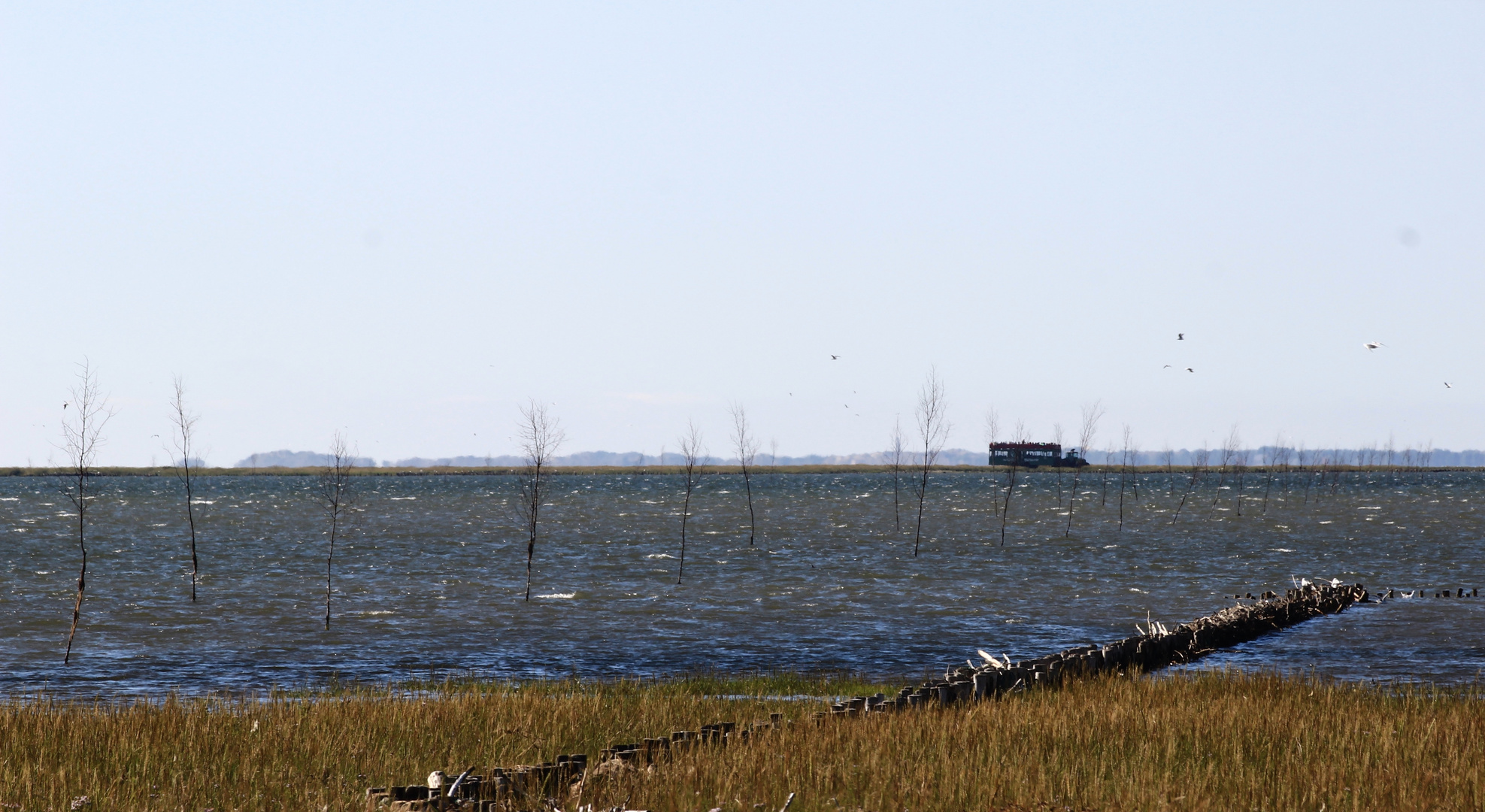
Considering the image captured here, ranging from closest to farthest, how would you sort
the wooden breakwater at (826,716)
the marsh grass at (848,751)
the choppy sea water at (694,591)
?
1. the wooden breakwater at (826,716)
2. the marsh grass at (848,751)
3. the choppy sea water at (694,591)

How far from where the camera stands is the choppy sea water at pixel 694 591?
83.8 ft

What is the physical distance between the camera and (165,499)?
12438 cm

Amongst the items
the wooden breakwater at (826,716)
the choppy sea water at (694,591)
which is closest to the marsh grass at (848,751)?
the wooden breakwater at (826,716)

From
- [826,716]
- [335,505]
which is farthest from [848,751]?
[335,505]

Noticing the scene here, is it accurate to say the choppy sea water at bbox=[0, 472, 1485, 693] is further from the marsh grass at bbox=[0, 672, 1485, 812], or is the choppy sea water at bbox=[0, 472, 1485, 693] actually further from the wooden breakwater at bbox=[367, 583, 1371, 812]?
the marsh grass at bbox=[0, 672, 1485, 812]

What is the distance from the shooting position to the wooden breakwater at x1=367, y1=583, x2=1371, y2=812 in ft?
29.0

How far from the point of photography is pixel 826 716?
12.6 metres

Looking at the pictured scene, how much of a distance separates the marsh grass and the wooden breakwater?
1.00 feet

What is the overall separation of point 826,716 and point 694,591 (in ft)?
94.0

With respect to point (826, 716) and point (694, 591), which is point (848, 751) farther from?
point (694, 591)

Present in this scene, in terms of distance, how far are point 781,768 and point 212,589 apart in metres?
37.7

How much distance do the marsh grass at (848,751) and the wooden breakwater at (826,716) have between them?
1.00 ft

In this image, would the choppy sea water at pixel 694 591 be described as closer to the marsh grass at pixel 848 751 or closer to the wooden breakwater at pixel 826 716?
the wooden breakwater at pixel 826 716

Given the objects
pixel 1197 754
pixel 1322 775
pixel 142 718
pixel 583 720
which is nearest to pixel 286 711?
pixel 142 718
